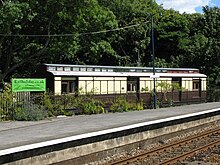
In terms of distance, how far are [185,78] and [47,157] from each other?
35.5 metres

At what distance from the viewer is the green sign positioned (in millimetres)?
23031

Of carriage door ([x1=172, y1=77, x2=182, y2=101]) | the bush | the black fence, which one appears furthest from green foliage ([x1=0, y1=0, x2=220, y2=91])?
the bush

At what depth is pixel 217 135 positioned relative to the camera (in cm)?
1912

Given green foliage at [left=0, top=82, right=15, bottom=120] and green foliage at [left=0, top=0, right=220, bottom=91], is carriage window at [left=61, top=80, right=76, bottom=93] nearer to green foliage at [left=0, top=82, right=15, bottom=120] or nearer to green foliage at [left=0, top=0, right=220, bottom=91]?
green foliage at [left=0, top=0, right=220, bottom=91]

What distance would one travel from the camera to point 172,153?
14641 millimetres

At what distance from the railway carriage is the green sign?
4.94 m

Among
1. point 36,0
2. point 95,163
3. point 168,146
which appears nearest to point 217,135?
point 168,146

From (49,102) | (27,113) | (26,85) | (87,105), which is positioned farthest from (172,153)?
(87,105)

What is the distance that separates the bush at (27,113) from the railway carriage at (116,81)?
689cm

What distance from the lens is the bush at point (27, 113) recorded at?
22.0 m

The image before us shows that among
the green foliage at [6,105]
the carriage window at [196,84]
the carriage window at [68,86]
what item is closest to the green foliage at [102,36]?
the carriage window at [68,86]

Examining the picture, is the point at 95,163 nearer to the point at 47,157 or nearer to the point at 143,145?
the point at 47,157

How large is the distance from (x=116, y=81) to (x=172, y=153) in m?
23.9

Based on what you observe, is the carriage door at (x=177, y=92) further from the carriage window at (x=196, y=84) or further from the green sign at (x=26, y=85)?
the green sign at (x=26, y=85)
